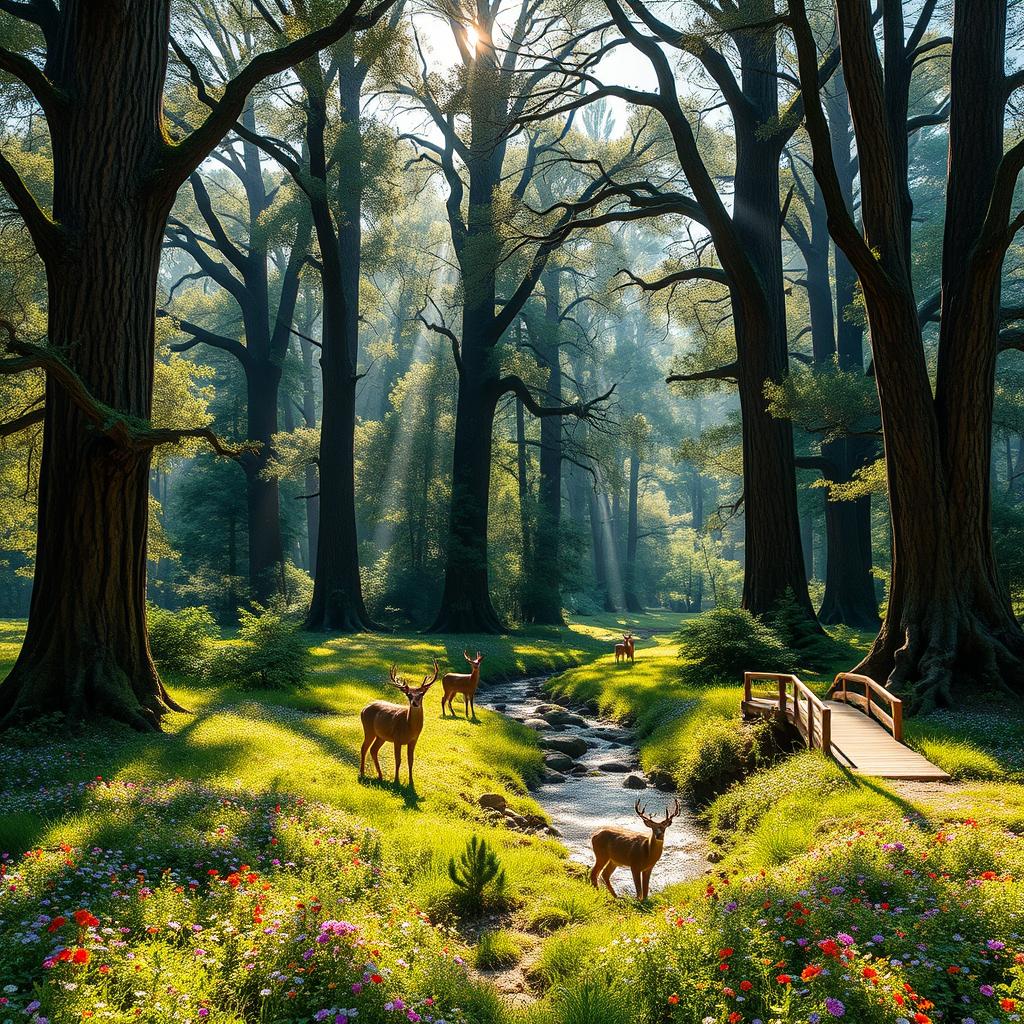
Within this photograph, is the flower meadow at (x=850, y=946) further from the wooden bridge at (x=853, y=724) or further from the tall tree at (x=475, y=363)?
the tall tree at (x=475, y=363)

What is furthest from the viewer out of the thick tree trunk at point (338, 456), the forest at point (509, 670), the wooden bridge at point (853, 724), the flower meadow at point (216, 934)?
the thick tree trunk at point (338, 456)

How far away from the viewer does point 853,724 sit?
11.1m

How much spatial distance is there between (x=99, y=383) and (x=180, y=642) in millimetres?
6191

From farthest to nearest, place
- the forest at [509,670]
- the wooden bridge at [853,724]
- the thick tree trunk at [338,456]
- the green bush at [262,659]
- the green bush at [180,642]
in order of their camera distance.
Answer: the thick tree trunk at [338,456], the green bush at [180,642], the green bush at [262,659], the wooden bridge at [853,724], the forest at [509,670]

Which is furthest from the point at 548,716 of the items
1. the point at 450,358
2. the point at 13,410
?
the point at 450,358

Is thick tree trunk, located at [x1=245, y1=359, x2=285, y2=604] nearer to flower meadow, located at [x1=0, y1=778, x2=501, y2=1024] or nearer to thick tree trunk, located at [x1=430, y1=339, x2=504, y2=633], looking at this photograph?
thick tree trunk, located at [x1=430, y1=339, x2=504, y2=633]

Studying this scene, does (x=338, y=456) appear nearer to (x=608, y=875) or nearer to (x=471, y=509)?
(x=471, y=509)

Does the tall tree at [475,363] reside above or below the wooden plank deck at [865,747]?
above

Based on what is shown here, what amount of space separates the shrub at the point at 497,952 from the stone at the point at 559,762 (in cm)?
647

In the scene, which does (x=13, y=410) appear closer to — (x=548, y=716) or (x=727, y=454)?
(x=548, y=716)

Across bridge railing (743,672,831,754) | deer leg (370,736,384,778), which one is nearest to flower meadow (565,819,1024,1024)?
bridge railing (743,672,831,754)

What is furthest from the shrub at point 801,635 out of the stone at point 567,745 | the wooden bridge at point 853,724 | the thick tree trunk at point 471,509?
the thick tree trunk at point 471,509

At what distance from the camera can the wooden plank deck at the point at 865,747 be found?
888 centimetres

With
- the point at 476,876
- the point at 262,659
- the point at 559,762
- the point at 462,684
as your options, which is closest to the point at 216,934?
the point at 476,876
